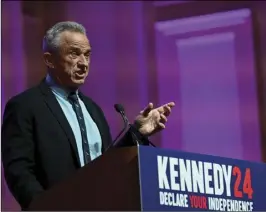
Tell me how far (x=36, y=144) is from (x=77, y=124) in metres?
0.17

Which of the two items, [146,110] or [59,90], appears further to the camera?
[59,90]

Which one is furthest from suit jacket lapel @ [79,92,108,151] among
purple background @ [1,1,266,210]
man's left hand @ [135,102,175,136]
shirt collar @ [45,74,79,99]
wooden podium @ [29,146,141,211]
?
purple background @ [1,1,266,210]

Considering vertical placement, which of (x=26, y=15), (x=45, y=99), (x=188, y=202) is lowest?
(x=188, y=202)

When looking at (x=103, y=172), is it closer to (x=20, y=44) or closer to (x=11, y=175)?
(x=11, y=175)

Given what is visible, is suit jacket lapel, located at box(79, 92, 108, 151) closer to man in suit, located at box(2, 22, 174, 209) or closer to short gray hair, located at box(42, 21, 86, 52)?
man in suit, located at box(2, 22, 174, 209)

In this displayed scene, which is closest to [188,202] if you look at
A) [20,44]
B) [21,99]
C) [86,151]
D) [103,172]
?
[103,172]

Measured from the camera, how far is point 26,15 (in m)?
4.50

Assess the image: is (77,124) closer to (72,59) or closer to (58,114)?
(58,114)

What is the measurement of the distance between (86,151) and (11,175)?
0.25 m

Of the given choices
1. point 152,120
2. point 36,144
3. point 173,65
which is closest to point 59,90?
point 36,144

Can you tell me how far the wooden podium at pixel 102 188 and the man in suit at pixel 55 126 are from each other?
0.18 meters

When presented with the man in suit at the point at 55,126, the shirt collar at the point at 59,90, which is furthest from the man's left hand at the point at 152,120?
the shirt collar at the point at 59,90

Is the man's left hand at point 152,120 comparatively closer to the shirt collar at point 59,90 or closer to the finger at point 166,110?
the finger at point 166,110

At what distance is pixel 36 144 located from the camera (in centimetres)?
270
